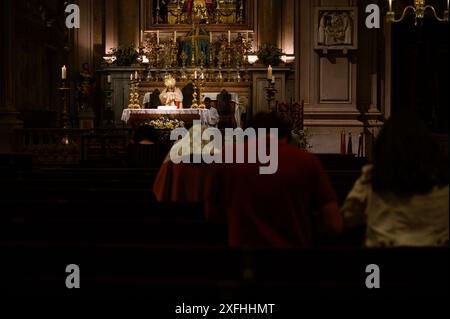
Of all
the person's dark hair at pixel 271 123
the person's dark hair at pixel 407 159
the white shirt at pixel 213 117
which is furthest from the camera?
the white shirt at pixel 213 117

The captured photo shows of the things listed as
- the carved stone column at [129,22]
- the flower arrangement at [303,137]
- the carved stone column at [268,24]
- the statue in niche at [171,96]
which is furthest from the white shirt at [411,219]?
Answer: the carved stone column at [129,22]

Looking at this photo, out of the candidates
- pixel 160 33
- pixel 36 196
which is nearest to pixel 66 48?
pixel 160 33

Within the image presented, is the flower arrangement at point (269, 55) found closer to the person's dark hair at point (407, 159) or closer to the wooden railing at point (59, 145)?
the wooden railing at point (59, 145)

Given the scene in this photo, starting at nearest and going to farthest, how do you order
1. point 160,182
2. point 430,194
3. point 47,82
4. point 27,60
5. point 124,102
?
point 430,194, point 160,182, point 27,60, point 47,82, point 124,102

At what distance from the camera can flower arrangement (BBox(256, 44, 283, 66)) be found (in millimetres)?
23625

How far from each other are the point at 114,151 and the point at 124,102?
771cm

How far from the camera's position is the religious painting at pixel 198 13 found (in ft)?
83.0

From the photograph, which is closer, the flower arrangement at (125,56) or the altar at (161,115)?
the altar at (161,115)

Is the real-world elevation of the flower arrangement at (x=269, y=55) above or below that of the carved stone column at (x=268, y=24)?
below

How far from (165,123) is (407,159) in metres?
15.3

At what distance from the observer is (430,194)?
4188 mm

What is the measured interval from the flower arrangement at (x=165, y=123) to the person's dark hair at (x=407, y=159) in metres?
14.8

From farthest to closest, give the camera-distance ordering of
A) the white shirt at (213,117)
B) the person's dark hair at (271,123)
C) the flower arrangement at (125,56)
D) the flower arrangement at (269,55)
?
the flower arrangement at (125,56) < the flower arrangement at (269,55) < the white shirt at (213,117) < the person's dark hair at (271,123)

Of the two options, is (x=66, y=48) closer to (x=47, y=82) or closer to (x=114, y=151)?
(x=47, y=82)
